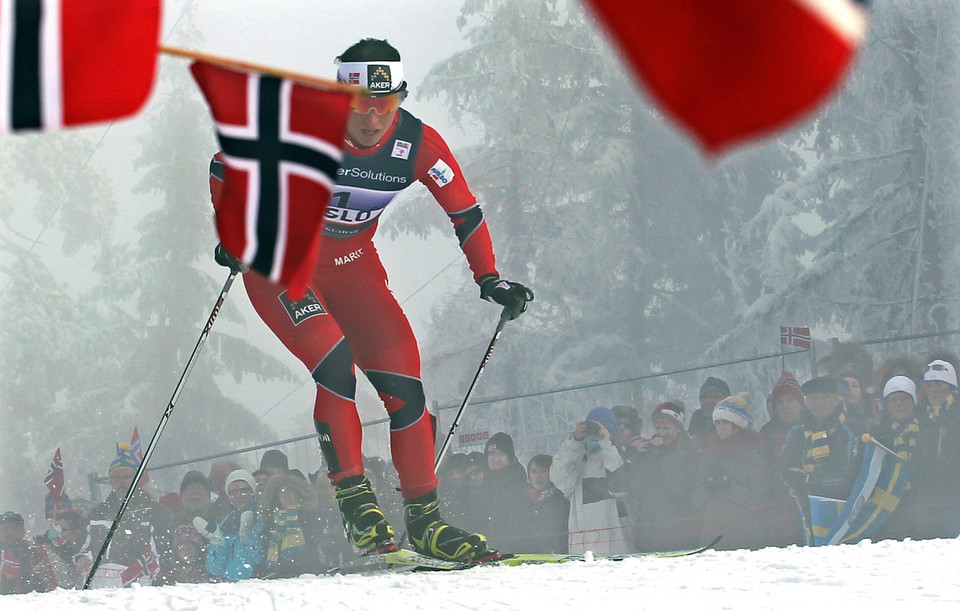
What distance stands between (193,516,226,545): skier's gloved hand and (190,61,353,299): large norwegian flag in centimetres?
451

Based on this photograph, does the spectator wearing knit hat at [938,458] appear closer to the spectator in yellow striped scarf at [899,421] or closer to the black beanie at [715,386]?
the spectator in yellow striped scarf at [899,421]

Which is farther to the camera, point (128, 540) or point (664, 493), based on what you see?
point (664, 493)

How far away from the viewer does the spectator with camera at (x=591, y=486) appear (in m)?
6.29

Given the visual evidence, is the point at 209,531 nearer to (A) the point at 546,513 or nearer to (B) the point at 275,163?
(A) the point at 546,513

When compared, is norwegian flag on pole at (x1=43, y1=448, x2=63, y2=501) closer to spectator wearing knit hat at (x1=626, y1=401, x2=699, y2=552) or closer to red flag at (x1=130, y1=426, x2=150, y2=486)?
red flag at (x1=130, y1=426, x2=150, y2=486)

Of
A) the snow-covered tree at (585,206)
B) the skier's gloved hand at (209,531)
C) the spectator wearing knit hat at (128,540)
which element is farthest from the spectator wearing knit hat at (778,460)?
the spectator wearing knit hat at (128,540)

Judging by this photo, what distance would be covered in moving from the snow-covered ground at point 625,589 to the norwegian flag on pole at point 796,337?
7.19 ft

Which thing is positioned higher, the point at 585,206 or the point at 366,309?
the point at 585,206

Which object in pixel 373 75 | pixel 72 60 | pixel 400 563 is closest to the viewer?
pixel 72 60

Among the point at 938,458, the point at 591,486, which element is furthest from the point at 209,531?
the point at 938,458

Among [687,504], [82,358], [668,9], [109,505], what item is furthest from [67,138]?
[668,9]

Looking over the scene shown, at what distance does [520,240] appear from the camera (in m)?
6.88

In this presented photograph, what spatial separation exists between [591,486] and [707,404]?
2.97ft

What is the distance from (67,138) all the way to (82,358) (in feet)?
4.64
